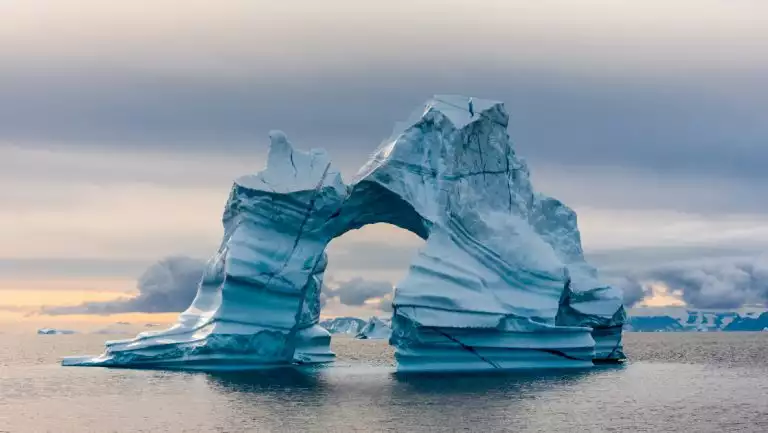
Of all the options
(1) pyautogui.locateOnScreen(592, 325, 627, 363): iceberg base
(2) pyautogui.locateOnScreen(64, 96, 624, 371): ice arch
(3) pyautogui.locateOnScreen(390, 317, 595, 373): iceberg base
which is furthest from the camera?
(1) pyautogui.locateOnScreen(592, 325, 627, 363): iceberg base

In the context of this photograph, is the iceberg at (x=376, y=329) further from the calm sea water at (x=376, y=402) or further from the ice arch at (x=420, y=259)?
the ice arch at (x=420, y=259)

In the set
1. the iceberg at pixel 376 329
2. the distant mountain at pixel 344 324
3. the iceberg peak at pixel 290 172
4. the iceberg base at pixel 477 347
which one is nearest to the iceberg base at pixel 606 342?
the iceberg base at pixel 477 347

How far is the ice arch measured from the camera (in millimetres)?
34906

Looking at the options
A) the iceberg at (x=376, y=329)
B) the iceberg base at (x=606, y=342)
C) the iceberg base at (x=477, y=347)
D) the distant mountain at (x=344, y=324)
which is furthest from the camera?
the distant mountain at (x=344, y=324)

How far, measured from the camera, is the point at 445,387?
109 feet

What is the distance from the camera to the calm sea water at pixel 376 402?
88.1 ft

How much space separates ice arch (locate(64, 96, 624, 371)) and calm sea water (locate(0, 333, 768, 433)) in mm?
1005

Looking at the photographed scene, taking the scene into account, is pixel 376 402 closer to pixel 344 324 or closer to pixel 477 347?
pixel 477 347

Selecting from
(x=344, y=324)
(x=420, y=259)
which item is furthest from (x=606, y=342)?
(x=344, y=324)

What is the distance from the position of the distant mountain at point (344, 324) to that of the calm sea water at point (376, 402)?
106m

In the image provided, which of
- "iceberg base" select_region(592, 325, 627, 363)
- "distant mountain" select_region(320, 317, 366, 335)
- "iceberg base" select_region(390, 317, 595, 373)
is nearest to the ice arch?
"iceberg base" select_region(390, 317, 595, 373)

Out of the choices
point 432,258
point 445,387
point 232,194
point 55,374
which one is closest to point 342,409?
point 445,387

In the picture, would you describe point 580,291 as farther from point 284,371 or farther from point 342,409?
point 342,409

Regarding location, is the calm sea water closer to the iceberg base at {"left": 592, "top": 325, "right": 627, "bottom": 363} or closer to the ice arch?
the ice arch
